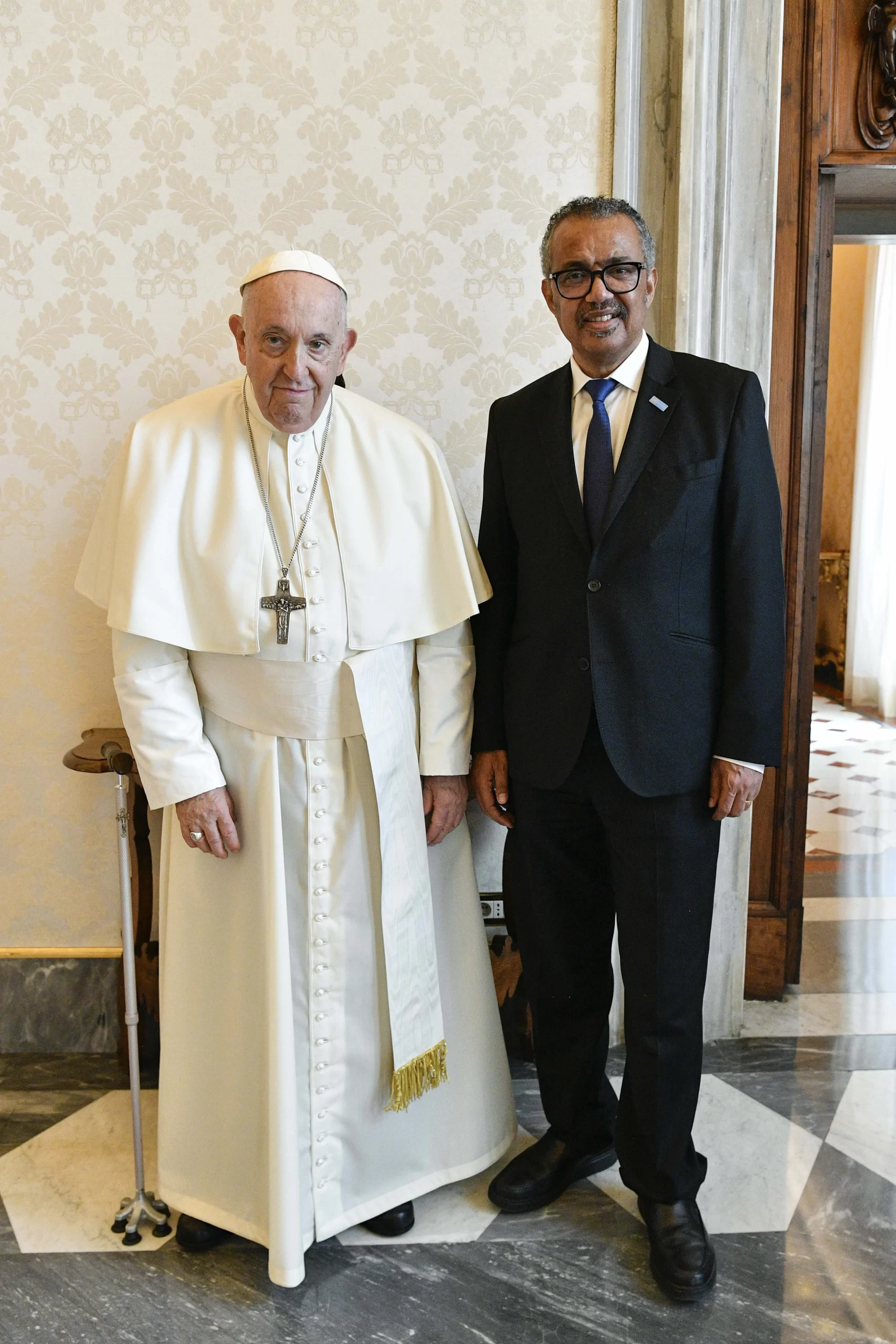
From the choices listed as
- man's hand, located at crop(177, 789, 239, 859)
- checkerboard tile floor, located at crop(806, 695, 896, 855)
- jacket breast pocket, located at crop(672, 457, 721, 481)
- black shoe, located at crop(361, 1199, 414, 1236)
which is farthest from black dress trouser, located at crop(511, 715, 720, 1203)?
checkerboard tile floor, located at crop(806, 695, 896, 855)

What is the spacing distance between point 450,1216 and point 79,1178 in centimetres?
89

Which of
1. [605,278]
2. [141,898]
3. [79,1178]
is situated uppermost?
[605,278]

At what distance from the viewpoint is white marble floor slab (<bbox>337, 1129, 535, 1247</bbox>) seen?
247 cm

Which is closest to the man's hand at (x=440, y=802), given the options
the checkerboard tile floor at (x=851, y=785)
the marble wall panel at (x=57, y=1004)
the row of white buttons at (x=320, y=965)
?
the row of white buttons at (x=320, y=965)

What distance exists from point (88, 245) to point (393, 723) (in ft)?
5.03

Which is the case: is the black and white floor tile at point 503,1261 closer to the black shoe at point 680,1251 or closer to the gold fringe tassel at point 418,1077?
the black shoe at point 680,1251

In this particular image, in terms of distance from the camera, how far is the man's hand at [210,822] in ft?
7.61

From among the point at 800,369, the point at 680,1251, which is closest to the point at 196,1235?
the point at 680,1251

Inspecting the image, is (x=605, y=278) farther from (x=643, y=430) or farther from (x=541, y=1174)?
(x=541, y=1174)

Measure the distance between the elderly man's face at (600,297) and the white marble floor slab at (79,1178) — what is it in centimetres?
208

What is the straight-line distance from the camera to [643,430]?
7.27 ft

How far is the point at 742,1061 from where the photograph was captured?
Answer: 320cm

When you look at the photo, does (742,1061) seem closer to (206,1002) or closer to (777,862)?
(777,862)

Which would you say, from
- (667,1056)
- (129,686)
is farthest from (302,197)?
(667,1056)
